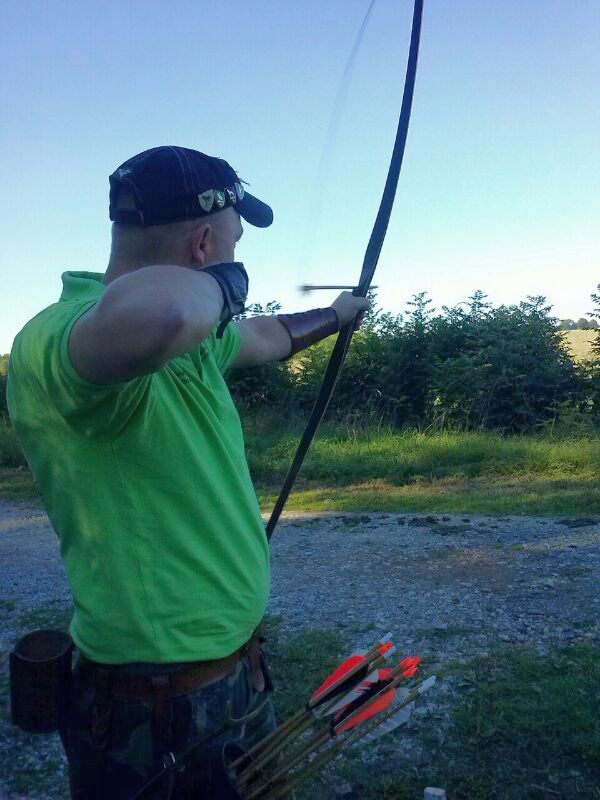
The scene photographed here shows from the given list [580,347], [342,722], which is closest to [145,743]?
[342,722]

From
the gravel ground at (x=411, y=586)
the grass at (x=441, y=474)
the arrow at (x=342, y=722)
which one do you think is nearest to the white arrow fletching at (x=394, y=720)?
the arrow at (x=342, y=722)

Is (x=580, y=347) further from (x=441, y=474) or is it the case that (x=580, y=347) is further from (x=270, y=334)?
(x=270, y=334)

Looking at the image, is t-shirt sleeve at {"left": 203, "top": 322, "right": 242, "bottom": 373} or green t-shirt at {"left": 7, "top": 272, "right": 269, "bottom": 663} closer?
green t-shirt at {"left": 7, "top": 272, "right": 269, "bottom": 663}

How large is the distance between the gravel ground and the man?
183 cm

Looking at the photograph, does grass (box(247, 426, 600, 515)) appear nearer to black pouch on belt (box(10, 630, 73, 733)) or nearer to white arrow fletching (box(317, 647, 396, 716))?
white arrow fletching (box(317, 647, 396, 716))

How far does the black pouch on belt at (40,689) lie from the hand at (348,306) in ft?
4.17

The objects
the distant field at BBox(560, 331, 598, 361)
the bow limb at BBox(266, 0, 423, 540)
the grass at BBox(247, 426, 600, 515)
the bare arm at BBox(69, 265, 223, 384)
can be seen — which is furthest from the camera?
the distant field at BBox(560, 331, 598, 361)

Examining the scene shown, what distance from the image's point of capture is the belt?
1615 millimetres

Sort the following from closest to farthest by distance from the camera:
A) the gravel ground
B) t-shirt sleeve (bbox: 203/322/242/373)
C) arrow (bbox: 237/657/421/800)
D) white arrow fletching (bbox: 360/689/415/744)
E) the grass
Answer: arrow (bbox: 237/657/421/800) → white arrow fletching (bbox: 360/689/415/744) → t-shirt sleeve (bbox: 203/322/242/373) → the gravel ground → the grass

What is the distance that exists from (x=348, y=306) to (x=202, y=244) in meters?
0.98

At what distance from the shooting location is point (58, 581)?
5.97 m

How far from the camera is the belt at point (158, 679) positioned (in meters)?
1.62

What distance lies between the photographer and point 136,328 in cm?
129

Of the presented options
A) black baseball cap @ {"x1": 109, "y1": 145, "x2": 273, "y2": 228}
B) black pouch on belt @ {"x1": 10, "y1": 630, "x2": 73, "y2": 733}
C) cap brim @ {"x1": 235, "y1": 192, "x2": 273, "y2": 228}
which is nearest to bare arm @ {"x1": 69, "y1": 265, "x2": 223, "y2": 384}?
black baseball cap @ {"x1": 109, "y1": 145, "x2": 273, "y2": 228}
